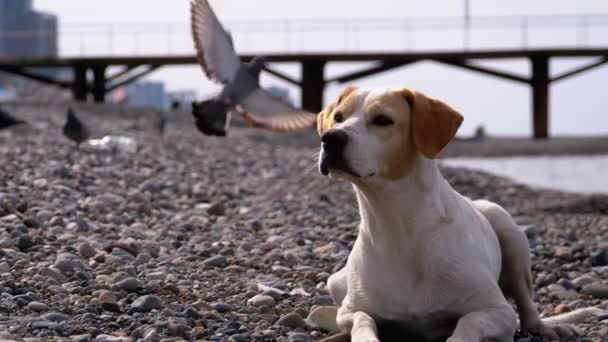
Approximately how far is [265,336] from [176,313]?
46 centimetres

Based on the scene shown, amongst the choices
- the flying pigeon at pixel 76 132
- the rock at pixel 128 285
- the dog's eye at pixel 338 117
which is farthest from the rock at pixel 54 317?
the flying pigeon at pixel 76 132

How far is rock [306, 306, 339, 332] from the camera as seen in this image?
4.71 m

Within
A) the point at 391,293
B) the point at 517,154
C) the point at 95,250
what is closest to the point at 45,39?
the point at 517,154

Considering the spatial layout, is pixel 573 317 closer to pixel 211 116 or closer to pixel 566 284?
pixel 566 284

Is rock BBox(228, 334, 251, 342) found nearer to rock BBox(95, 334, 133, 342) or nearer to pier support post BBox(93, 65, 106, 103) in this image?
rock BBox(95, 334, 133, 342)

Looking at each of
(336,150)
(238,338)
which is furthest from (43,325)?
(336,150)

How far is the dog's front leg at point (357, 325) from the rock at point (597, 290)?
2209mm

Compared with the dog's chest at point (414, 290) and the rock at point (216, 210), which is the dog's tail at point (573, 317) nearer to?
the dog's chest at point (414, 290)

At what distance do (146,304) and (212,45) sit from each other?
171 inches

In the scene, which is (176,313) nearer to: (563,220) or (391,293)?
(391,293)

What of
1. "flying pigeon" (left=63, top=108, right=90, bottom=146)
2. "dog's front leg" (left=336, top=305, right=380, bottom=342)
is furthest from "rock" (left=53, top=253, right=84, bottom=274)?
"flying pigeon" (left=63, top=108, right=90, bottom=146)

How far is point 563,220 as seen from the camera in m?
10.7

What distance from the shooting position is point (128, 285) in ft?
16.6

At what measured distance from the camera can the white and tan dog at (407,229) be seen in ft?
13.2
